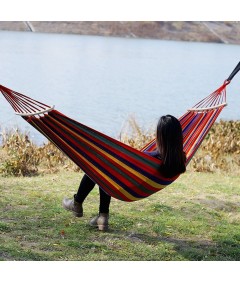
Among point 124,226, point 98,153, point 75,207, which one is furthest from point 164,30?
point 98,153

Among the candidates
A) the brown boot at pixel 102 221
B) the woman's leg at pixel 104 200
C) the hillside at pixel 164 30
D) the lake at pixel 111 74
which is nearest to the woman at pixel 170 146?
the woman's leg at pixel 104 200

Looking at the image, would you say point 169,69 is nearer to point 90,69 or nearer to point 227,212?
point 90,69

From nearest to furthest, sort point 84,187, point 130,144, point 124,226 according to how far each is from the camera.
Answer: point 84,187 < point 124,226 < point 130,144

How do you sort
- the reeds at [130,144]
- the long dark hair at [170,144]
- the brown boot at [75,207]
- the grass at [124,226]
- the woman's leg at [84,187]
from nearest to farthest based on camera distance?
the long dark hair at [170,144], the grass at [124,226], the woman's leg at [84,187], the brown boot at [75,207], the reeds at [130,144]

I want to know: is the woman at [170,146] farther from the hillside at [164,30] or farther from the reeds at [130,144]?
the hillside at [164,30]

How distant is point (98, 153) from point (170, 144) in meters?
0.34

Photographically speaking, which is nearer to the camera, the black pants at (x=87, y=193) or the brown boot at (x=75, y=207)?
the black pants at (x=87, y=193)

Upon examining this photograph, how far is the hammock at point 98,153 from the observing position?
2.68 meters

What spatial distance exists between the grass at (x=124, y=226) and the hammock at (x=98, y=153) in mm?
342

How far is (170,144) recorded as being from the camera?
8.83 feet

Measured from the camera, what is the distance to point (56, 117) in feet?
8.75

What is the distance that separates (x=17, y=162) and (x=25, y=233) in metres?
1.89

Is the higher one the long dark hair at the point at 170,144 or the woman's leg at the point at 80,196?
the long dark hair at the point at 170,144

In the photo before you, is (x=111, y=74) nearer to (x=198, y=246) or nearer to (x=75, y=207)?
(x=75, y=207)
